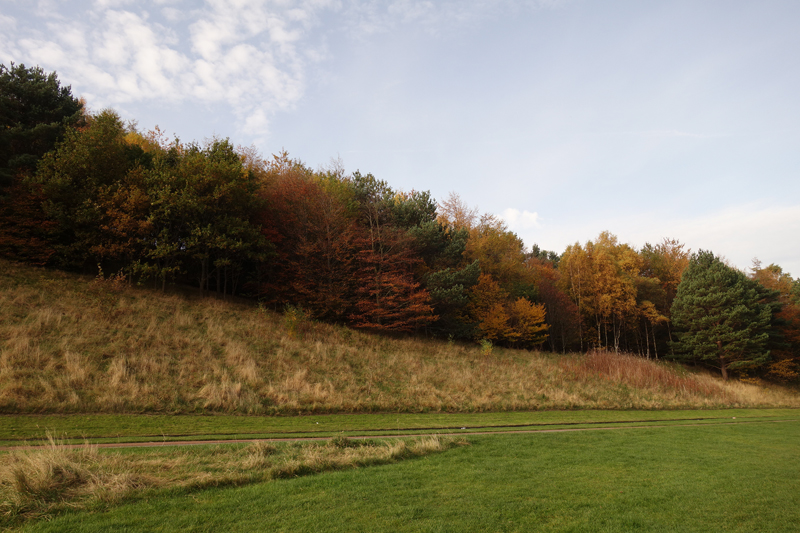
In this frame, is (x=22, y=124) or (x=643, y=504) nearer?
(x=643, y=504)

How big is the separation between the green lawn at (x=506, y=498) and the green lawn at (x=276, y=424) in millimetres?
4273

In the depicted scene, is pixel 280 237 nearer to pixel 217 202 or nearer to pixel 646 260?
pixel 217 202

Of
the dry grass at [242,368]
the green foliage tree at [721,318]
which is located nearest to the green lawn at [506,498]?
the dry grass at [242,368]

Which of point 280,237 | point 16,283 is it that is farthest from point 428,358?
point 16,283

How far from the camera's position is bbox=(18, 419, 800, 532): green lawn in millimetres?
5121

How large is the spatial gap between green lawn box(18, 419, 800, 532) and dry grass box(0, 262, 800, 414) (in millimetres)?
8677

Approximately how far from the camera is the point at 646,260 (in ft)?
182

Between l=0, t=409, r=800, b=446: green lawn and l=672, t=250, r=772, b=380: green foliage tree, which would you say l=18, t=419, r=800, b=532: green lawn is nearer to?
l=0, t=409, r=800, b=446: green lawn

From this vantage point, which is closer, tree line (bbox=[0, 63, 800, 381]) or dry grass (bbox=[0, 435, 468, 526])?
dry grass (bbox=[0, 435, 468, 526])

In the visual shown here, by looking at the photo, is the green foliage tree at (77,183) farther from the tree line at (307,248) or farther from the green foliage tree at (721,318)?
the green foliage tree at (721,318)

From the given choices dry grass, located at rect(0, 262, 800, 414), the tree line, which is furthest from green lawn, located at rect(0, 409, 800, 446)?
the tree line

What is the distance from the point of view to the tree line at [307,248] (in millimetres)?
23984

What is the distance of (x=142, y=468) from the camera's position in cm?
643

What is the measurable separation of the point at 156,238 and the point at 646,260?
58.4 m
